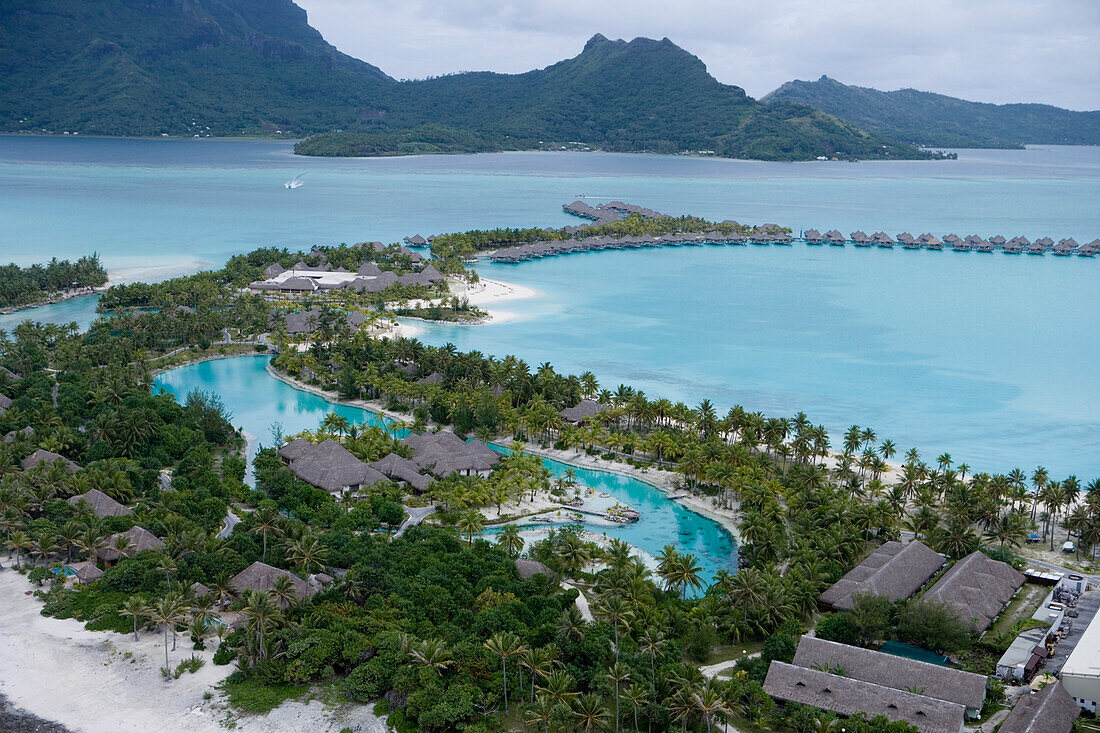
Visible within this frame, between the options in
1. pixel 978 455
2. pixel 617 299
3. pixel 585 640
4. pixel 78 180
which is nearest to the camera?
pixel 585 640

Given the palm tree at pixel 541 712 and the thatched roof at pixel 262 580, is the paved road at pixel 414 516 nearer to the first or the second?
the thatched roof at pixel 262 580

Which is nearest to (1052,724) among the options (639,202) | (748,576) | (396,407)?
(748,576)

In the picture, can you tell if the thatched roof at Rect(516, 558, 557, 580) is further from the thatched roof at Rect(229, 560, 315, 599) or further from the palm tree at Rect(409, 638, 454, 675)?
the thatched roof at Rect(229, 560, 315, 599)

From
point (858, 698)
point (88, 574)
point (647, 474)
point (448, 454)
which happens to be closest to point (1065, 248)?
point (647, 474)

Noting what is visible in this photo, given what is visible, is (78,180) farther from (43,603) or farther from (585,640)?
(585,640)

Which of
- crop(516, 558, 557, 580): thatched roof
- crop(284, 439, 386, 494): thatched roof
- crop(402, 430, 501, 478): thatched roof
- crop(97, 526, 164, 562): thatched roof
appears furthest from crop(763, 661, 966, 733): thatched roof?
crop(97, 526, 164, 562): thatched roof
